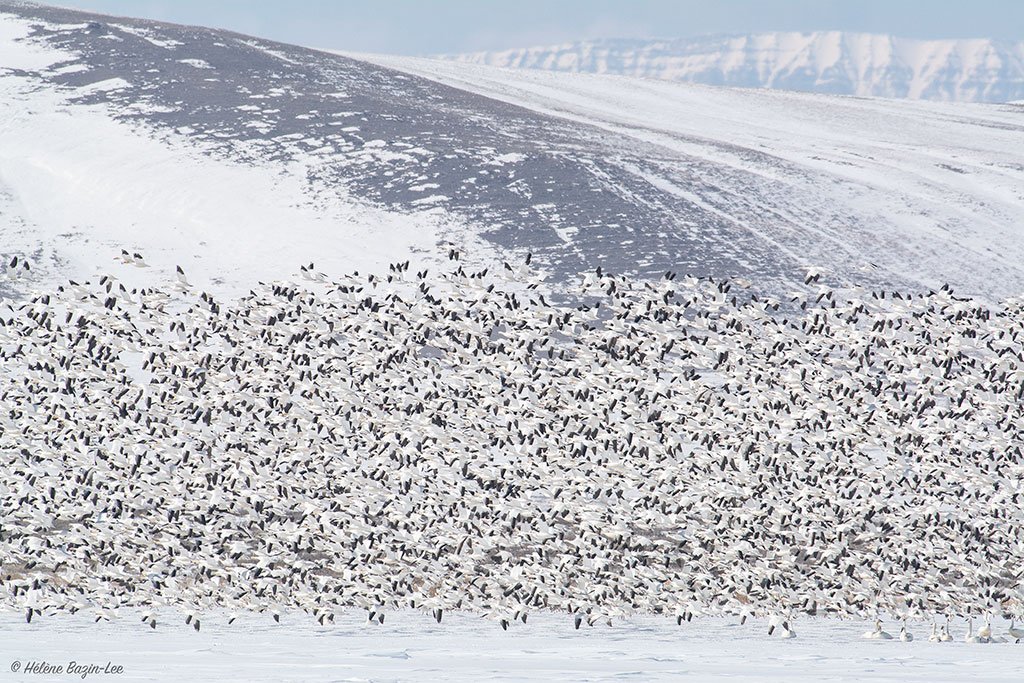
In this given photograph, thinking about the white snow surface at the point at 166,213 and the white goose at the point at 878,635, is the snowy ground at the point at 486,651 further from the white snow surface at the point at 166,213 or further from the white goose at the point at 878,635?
the white snow surface at the point at 166,213

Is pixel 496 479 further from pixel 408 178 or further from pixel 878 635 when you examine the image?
pixel 408 178

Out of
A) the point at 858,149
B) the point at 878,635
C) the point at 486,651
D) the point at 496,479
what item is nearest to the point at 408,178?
the point at 858,149

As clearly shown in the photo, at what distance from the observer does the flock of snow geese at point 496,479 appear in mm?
21156

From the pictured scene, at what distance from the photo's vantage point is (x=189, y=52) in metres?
74.1

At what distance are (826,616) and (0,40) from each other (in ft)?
221

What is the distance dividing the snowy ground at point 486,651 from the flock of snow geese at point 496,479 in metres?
0.53

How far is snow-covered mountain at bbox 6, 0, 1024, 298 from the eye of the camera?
47812 millimetres

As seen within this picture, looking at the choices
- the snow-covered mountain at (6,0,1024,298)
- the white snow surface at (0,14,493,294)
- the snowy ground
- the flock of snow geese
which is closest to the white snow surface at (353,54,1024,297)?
the snow-covered mountain at (6,0,1024,298)

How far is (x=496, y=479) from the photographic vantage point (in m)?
24.3

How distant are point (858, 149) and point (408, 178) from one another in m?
31.8

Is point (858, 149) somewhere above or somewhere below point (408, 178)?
above

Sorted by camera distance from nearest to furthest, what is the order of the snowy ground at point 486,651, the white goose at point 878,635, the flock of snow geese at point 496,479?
the snowy ground at point 486,651, the white goose at point 878,635, the flock of snow geese at point 496,479

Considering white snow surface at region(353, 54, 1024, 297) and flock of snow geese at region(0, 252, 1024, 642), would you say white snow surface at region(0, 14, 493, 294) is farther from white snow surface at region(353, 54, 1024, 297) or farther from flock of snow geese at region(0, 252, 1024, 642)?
flock of snow geese at region(0, 252, 1024, 642)

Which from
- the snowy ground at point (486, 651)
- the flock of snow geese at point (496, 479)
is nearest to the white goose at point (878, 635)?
the flock of snow geese at point (496, 479)
